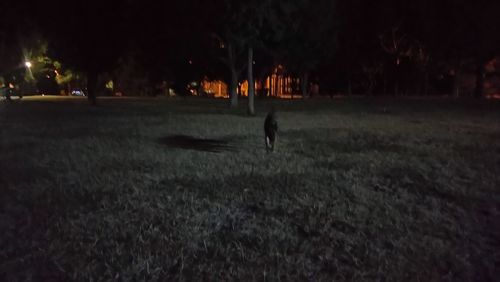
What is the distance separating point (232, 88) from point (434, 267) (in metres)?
34.7

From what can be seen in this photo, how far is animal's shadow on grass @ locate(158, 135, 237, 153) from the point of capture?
43.2 feet

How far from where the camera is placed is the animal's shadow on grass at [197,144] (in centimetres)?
1317

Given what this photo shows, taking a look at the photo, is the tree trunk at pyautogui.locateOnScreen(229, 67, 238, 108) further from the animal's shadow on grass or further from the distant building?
the distant building

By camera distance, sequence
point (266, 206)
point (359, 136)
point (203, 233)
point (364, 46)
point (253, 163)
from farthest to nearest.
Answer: point (364, 46), point (359, 136), point (253, 163), point (266, 206), point (203, 233)

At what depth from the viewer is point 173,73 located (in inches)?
2608

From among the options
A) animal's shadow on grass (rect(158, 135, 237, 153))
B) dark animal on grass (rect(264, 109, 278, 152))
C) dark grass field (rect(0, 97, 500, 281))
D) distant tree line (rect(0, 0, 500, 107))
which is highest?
distant tree line (rect(0, 0, 500, 107))

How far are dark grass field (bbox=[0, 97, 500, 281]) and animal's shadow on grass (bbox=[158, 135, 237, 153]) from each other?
0.26m

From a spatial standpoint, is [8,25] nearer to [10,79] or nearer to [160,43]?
[160,43]

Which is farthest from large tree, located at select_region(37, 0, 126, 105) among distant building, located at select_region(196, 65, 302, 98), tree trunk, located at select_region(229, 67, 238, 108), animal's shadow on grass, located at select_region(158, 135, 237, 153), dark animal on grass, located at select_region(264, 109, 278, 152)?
distant building, located at select_region(196, 65, 302, 98)

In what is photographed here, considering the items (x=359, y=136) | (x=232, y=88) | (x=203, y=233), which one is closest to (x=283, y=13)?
(x=359, y=136)

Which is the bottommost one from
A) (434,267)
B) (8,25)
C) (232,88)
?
(434,267)

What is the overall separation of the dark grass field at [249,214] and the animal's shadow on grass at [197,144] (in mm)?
263

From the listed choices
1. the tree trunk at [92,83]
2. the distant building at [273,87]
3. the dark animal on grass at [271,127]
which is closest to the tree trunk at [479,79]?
the distant building at [273,87]

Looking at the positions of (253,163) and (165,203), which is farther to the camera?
(253,163)
